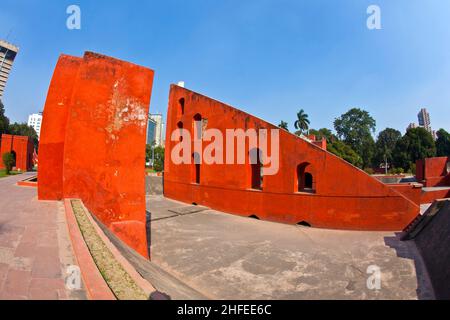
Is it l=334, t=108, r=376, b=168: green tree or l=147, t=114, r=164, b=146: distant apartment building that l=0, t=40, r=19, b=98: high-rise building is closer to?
l=147, t=114, r=164, b=146: distant apartment building

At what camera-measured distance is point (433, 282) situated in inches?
202

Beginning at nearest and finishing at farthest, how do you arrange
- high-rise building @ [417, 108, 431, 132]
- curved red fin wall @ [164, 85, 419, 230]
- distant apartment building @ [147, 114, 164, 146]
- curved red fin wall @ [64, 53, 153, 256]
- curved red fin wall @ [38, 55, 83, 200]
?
curved red fin wall @ [64, 53, 153, 256]
curved red fin wall @ [38, 55, 83, 200]
curved red fin wall @ [164, 85, 419, 230]
high-rise building @ [417, 108, 431, 132]
distant apartment building @ [147, 114, 164, 146]

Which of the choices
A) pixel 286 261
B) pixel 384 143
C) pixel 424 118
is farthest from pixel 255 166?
pixel 424 118

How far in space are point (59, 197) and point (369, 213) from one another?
9.74m

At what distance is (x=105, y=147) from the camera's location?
6.04 metres

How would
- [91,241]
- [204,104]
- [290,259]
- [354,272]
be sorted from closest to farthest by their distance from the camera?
[91,241], [354,272], [290,259], [204,104]

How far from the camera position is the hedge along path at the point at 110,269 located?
98.0 inches

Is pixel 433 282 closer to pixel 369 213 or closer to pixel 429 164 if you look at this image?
pixel 369 213

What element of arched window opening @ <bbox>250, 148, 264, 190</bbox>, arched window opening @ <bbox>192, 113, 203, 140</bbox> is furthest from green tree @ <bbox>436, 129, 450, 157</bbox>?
arched window opening @ <bbox>192, 113, 203, 140</bbox>

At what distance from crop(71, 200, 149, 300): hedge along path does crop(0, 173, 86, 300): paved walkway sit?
27 cm

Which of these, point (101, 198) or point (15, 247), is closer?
point (15, 247)

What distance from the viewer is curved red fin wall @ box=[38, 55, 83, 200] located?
672 cm

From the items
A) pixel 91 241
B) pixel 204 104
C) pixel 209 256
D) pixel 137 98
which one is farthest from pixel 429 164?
pixel 91 241
